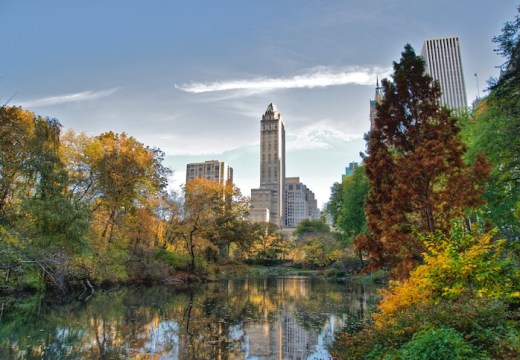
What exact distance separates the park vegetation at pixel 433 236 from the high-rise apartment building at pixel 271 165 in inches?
5703

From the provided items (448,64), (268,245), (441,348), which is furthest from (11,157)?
(448,64)

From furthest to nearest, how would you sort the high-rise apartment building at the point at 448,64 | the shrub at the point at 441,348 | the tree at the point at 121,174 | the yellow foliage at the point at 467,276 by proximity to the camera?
the high-rise apartment building at the point at 448,64 → the tree at the point at 121,174 → the yellow foliage at the point at 467,276 → the shrub at the point at 441,348

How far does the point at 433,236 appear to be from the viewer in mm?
9141

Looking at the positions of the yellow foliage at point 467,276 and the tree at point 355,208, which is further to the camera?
the tree at point 355,208

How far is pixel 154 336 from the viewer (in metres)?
12.7

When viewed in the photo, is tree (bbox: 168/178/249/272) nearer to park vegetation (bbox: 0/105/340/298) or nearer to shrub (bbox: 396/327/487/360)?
park vegetation (bbox: 0/105/340/298)

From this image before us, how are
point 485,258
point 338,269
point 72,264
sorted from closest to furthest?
point 485,258 → point 72,264 → point 338,269

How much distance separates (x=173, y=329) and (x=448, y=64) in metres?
109

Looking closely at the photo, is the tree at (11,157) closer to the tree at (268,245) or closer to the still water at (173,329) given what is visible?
the still water at (173,329)

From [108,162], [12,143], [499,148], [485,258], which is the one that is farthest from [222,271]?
[485,258]

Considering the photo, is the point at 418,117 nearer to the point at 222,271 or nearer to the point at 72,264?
the point at 72,264

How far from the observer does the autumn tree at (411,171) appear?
1084 cm

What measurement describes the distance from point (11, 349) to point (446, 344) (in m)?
11.5

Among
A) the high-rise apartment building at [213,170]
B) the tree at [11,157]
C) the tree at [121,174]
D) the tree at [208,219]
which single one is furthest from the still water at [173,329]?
the high-rise apartment building at [213,170]
